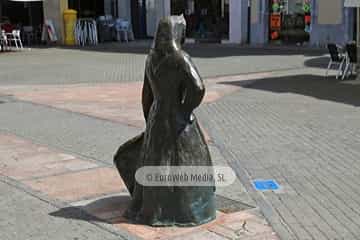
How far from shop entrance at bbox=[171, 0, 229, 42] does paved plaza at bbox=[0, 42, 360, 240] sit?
439 inches

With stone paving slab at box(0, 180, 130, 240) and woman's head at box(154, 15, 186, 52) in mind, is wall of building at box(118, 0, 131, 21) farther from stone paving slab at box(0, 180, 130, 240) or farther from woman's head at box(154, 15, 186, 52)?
woman's head at box(154, 15, 186, 52)

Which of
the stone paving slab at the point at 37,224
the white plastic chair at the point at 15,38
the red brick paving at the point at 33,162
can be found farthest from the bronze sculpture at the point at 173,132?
the white plastic chair at the point at 15,38

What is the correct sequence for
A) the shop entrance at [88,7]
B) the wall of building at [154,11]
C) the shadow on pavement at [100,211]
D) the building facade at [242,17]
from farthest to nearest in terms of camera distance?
the shop entrance at [88,7] < the wall of building at [154,11] < the building facade at [242,17] < the shadow on pavement at [100,211]

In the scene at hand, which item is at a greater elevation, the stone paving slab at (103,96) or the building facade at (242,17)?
the building facade at (242,17)

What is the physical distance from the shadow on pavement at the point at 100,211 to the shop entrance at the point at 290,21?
1957cm

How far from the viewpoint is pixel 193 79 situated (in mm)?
4758

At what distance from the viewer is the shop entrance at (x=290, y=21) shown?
24.3 metres

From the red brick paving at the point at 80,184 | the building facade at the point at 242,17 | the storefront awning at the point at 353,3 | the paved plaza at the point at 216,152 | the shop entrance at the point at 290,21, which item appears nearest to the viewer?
the paved plaza at the point at 216,152

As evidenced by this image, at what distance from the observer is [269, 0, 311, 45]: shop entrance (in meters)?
24.3

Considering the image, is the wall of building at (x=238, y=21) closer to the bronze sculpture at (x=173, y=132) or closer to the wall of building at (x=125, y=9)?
the wall of building at (x=125, y=9)

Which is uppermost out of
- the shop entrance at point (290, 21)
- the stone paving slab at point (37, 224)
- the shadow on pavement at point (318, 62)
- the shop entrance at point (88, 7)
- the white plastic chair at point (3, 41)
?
the shop entrance at point (88, 7)

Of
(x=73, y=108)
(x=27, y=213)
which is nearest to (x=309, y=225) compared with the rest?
(x=27, y=213)

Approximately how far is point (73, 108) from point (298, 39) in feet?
49.4

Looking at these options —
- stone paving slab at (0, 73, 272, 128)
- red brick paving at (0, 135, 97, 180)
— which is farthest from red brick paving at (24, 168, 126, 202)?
stone paving slab at (0, 73, 272, 128)
